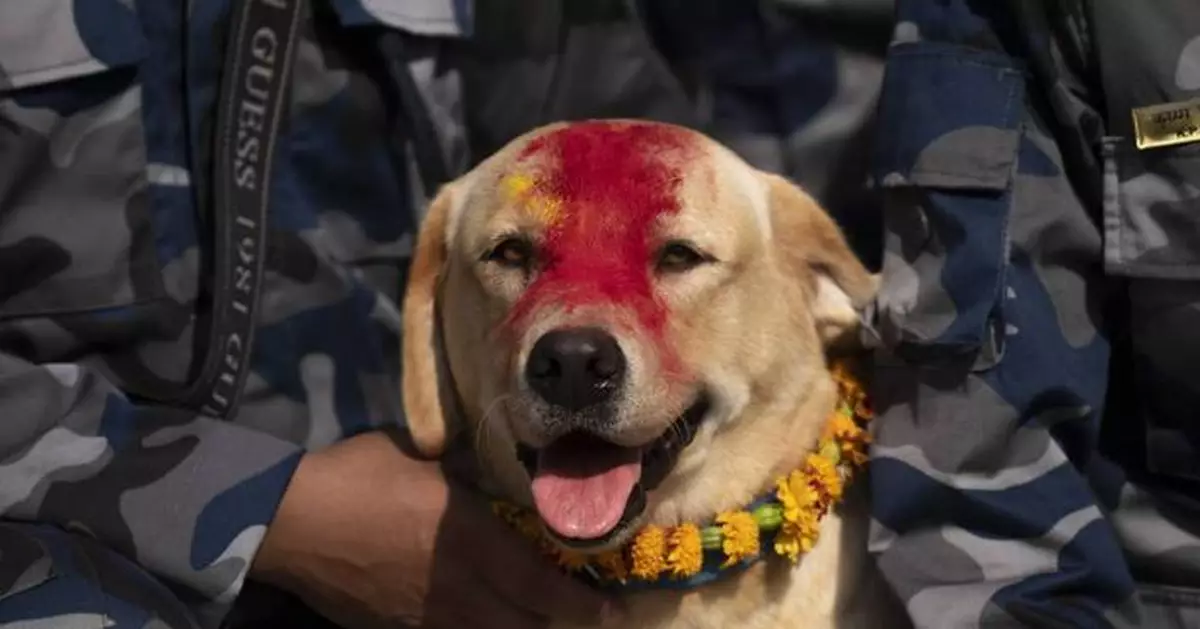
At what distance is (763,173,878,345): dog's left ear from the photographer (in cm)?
139

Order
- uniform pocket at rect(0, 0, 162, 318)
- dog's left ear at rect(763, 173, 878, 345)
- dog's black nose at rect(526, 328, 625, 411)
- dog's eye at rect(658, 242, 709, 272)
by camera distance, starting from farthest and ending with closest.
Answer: uniform pocket at rect(0, 0, 162, 318), dog's left ear at rect(763, 173, 878, 345), dog's eye at rect(658, 242, 709, 272), dog's black nose at rect(526, 328, 625, 411)

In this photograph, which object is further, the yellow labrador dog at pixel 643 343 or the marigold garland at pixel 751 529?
the marigold garland at pixel 751 529

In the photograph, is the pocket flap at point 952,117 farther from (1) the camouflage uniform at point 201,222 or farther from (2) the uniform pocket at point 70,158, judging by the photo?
(2) the uniform pocket at point 70,158

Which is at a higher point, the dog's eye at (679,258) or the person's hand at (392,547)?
the dog's eye at (679,258)

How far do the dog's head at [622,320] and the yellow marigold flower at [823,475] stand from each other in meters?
0.02

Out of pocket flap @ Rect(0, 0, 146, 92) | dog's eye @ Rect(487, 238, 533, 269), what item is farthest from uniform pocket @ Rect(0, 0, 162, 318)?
dog's eye @ Rect(487, 238, 533, 269)

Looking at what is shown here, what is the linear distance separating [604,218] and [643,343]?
13cm

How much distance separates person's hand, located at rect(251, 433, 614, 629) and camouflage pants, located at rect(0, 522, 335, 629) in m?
0.13

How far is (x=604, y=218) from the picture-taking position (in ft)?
4.09

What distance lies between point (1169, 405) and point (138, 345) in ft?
3.59

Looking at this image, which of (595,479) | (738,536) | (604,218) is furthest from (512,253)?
(738,536)

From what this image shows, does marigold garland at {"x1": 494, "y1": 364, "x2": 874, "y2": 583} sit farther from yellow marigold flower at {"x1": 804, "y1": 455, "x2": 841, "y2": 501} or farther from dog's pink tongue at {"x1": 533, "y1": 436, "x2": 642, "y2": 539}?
dog's pink tongue at {"x1": 533, "y1": 436, "x2": 642, "y2": 539}

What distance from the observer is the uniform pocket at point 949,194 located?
133cm

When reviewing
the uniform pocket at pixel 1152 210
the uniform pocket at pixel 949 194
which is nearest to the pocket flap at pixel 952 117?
the uniform pocket at pixel 949 194
